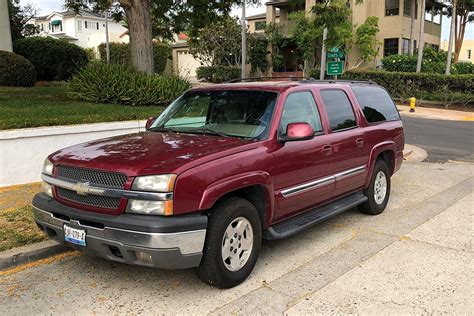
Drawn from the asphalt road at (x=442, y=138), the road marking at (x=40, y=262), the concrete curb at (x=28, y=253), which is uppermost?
the concrete curb at (x=28, y=253)

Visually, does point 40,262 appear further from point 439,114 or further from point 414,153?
point 439,114

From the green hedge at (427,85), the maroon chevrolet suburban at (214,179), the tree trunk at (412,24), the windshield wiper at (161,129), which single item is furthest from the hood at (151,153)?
the tree trunk at (412,24)

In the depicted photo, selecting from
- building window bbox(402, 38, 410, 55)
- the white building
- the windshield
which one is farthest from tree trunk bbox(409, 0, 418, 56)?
the white building

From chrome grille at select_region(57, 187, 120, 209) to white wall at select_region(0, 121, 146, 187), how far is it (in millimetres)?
3946

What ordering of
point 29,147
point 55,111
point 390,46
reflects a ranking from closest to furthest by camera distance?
point 29,147
point 55,111
point 390,46

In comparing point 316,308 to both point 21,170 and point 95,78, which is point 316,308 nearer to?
point 21,170

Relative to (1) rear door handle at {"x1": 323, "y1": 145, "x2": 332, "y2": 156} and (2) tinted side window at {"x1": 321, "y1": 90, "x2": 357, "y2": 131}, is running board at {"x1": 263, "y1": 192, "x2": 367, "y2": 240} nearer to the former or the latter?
(1) rear door handle at {"x1": 323, "y1": 145, "x2": 332, "y2": 156}

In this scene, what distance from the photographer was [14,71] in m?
14.4

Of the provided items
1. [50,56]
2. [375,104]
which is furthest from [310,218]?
[50,56]

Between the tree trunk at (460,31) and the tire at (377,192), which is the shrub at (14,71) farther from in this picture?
the tree trunk at (460,31)

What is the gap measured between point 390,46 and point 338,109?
2911cm

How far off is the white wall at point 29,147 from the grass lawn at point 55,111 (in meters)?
0.20

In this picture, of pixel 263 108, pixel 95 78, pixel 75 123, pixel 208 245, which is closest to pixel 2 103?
pixel 95 78

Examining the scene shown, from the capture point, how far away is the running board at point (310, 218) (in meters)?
4.52
